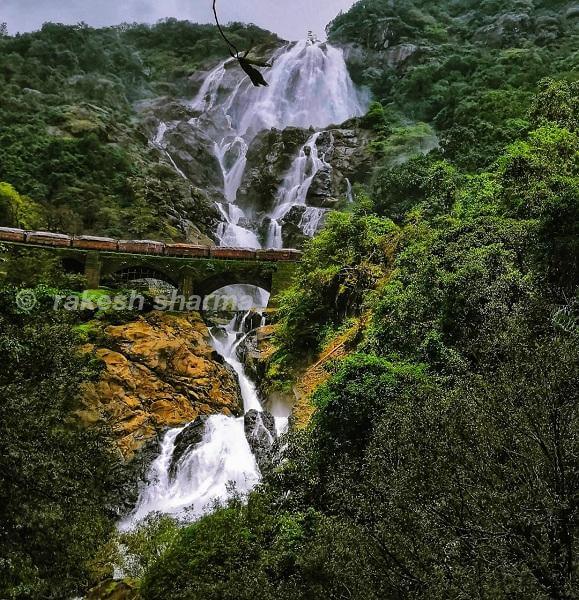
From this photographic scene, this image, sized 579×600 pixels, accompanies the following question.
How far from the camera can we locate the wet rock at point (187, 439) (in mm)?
19844

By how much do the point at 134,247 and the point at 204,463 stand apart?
15.3 meters

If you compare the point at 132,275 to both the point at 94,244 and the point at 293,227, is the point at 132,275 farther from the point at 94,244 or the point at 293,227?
the point at 293,227

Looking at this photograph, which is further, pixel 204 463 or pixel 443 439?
pixel 204 463

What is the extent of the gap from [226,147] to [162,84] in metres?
17.4

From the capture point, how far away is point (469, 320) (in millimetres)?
13852

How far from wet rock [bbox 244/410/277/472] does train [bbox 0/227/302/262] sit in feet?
44.5

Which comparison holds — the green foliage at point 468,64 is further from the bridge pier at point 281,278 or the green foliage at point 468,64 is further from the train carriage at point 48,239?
the train carriage at point 48,239

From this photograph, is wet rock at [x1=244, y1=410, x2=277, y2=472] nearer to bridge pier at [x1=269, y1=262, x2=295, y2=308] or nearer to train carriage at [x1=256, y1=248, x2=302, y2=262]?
bridge pier at [x1=269, y1=262, x2=295, y2=308]

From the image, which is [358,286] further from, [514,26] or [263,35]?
[263,35]

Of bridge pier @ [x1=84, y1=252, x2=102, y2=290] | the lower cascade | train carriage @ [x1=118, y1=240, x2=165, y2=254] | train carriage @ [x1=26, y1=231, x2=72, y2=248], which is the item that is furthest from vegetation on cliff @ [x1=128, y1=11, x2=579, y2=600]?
train carriage @ [x1=26, y1=231, x2=72, y2=248]

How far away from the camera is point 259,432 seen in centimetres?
1948

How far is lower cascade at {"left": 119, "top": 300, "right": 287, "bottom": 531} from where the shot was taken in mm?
18164

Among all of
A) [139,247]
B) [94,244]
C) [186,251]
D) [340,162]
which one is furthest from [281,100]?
[94,244]

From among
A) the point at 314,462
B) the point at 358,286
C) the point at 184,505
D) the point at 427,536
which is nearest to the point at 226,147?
the point at 358,286
